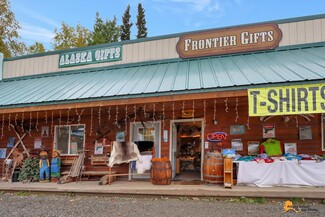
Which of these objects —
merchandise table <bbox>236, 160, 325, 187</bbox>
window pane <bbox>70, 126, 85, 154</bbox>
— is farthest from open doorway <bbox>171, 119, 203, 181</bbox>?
window pane <bbox>70, 126, 85, 154</bbox>

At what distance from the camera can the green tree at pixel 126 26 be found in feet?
118

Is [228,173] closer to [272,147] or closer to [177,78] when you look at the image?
[272,147]

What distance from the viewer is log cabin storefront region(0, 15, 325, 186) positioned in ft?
26.2

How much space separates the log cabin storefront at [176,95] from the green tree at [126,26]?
23.2m

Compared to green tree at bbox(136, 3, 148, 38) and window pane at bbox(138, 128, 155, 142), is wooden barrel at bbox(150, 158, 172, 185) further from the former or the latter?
green tree at bbox(136, 3, 148, 38)

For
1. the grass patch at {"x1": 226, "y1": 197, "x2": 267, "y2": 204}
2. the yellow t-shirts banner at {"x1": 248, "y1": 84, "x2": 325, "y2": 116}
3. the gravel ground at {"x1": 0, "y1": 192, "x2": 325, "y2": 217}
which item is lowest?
the gravel ground at {"x1": 0, "y1": 192, "x2": 325, "y2": 217}

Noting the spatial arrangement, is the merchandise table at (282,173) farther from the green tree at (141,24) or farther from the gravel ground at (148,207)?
the green tree at (141,24)

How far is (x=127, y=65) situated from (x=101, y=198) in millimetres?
5690

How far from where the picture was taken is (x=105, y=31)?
3441 centimetres

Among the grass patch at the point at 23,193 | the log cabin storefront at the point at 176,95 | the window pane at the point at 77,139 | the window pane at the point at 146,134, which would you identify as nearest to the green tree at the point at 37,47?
the log cabin storefront at the point at 176,95

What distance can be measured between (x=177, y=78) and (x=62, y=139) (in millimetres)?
5376

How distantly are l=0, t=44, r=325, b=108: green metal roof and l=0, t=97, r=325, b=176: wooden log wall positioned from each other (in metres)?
0.70

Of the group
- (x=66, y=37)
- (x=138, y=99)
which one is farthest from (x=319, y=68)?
(x=66, y=37)

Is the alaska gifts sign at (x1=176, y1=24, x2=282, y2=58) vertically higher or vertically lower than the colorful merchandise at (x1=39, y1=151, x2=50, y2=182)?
higher
